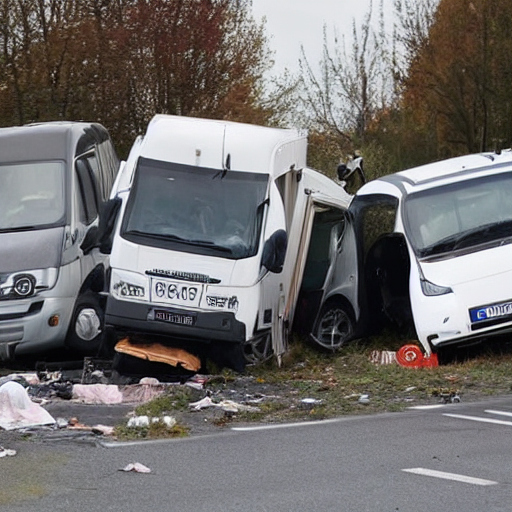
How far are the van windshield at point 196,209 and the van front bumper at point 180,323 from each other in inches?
30.2

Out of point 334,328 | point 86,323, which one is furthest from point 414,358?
point 86,323

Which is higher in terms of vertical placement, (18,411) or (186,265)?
(186,265)

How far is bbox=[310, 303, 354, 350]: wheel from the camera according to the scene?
16750 millimetres

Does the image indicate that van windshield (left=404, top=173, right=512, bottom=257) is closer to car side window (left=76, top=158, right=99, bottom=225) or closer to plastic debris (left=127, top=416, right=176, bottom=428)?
car side window (left=76, top=158, right=99, bottom=225)

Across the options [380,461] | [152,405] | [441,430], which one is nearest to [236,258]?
[152,405]

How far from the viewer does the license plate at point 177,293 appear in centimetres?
1391

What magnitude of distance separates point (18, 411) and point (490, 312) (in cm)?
598

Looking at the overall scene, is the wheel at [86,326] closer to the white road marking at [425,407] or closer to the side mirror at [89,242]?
the side mirror at [89,242]

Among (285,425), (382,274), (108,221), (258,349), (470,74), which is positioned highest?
(470,74)

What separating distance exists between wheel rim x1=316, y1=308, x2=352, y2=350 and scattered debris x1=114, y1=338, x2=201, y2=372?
3163mm

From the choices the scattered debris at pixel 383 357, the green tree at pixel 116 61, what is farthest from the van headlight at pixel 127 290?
the green tree at pixel 116 61

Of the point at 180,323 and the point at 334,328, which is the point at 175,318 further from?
the point at 334,328

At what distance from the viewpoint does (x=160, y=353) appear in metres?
13.8

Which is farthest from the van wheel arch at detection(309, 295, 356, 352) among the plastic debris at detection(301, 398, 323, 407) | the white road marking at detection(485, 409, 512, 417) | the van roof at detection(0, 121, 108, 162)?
the white road marking at detection(485, 409, 512, 417)
